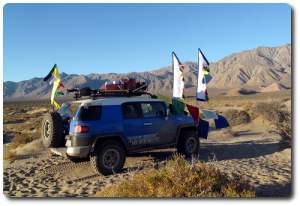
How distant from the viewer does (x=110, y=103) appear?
34.6ft

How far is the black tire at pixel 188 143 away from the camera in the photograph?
483 inches

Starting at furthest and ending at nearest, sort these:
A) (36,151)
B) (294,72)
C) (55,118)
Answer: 1. (36,151)
2. (55,118)
3. (294,72)

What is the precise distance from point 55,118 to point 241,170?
188 inches

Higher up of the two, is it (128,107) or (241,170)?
(128,107)

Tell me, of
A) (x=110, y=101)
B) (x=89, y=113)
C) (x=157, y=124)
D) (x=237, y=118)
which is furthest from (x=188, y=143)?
(x=237, y=118)

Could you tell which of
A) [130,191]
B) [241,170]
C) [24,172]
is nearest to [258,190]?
[241,170]

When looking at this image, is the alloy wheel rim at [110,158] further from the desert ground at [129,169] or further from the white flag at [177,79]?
the white flag at [177,79]

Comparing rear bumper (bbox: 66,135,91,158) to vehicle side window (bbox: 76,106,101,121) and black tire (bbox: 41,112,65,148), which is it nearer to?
vehicle side window (bbox: 76,106,101,121)

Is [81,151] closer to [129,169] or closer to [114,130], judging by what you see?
[114,130]

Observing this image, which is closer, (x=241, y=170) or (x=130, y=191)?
(x=130, y=191)

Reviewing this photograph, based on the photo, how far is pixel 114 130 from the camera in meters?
10.5

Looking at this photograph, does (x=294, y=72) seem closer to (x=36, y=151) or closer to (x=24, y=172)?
(x=24, y=172)

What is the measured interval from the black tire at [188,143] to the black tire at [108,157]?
221 cm

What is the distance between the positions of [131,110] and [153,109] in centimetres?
79
